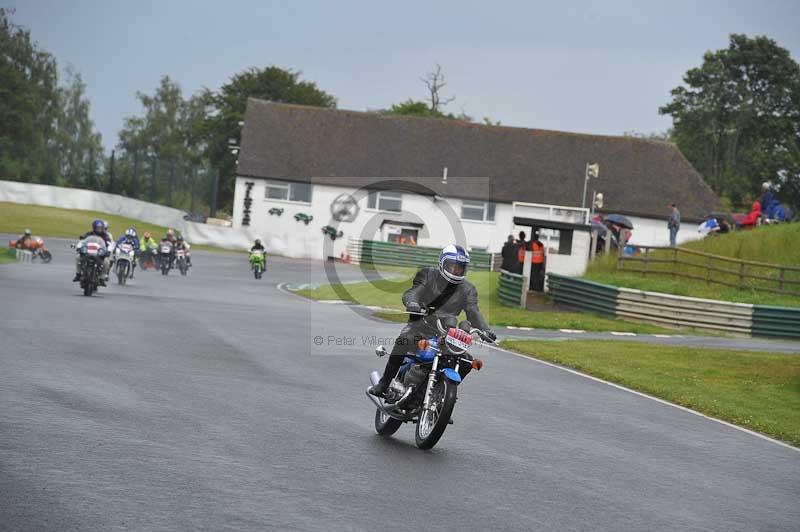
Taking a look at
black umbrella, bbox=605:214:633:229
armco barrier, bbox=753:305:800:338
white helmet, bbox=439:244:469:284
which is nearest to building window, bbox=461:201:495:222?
black umbrella, bbox=605:214:633:229

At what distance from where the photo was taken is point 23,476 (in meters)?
7.45

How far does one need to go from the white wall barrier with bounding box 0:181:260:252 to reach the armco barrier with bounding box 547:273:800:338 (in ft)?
125

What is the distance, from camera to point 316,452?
31.0 ft

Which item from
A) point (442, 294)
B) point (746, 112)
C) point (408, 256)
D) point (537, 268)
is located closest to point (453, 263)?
point (442, 294)

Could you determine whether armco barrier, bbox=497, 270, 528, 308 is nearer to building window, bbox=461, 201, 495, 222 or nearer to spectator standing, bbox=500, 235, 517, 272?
spectator standing, bbox=500, 235, 517, 272

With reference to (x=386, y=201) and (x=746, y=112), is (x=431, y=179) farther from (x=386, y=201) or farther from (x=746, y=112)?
(x=746, y=112)

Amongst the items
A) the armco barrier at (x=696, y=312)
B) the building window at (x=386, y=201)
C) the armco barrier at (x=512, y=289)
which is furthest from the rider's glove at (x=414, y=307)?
the building window at (x=386, y=201)

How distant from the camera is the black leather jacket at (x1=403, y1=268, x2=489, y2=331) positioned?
10.9 m

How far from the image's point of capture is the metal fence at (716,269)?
34.0 meters

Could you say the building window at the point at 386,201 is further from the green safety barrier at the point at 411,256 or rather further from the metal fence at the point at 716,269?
the metal fence at the point at 716,269

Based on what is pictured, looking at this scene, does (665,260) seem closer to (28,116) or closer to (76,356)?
(76,356)

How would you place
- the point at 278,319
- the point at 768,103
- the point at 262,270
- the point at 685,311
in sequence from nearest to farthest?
the point at 278,319 → the point at 685,311 → the point at 262,270 → the point at 768,103

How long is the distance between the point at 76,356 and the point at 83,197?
206 feet

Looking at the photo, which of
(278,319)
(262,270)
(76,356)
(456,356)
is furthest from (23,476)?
(262,270)
